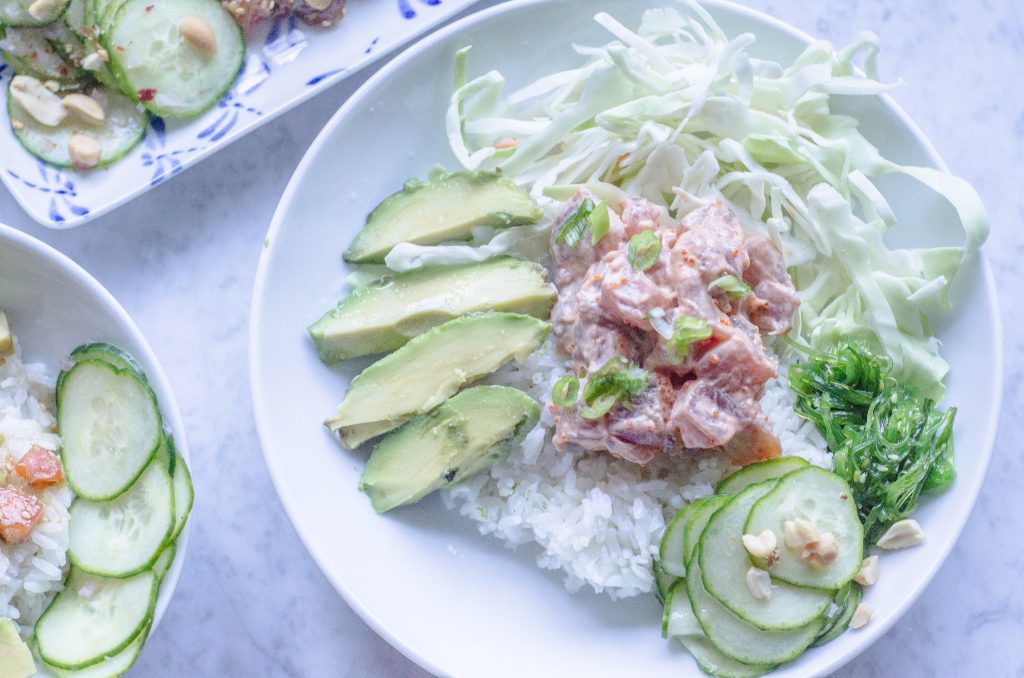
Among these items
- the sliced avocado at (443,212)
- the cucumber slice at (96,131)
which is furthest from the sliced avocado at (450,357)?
the cucumber slice at (96,131)

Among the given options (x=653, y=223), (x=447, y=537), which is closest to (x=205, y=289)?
(x=447, y=537)

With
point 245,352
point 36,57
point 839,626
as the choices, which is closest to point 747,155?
point 839,626

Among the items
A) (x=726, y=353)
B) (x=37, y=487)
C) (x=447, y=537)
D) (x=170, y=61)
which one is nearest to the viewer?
(x=726, y=353)

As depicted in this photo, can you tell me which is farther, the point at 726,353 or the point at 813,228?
the point at 813,228

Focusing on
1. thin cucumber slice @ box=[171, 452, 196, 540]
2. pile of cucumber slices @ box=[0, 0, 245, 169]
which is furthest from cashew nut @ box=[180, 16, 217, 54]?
thin cucumber slice @ box=[171, 452, 196, 540]

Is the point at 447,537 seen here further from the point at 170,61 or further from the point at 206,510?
the point at 170,61

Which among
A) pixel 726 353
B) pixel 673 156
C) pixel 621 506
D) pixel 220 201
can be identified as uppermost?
pixel 673 156

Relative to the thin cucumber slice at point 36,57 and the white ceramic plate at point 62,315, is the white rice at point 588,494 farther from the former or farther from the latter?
the thin cucumber slice at point 36,57
